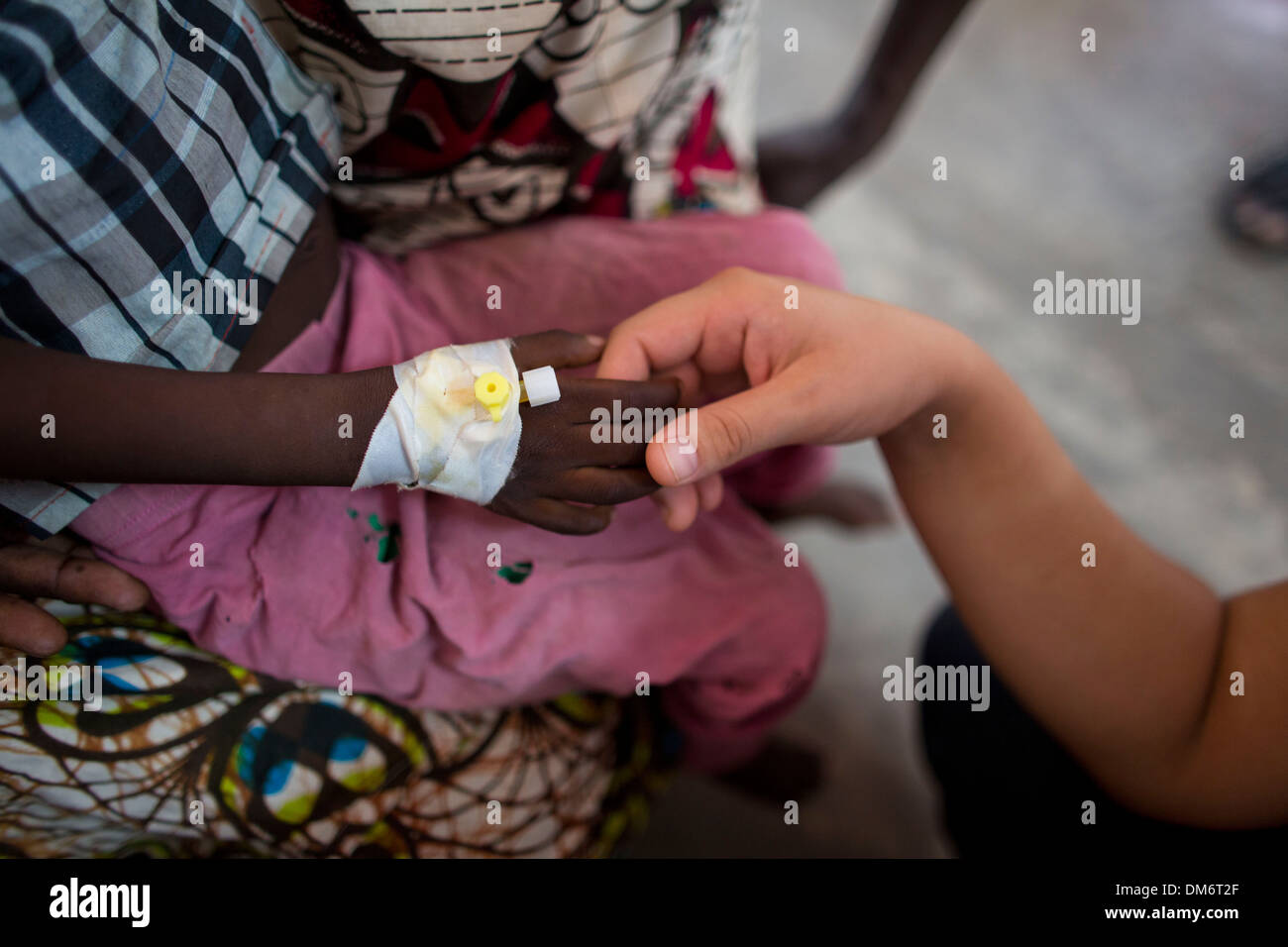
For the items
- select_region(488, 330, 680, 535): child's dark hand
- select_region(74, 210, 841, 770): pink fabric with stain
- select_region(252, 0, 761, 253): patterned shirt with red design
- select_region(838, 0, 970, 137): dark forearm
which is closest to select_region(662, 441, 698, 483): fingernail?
select_region(488, 330, 680, 535): child's dark hand

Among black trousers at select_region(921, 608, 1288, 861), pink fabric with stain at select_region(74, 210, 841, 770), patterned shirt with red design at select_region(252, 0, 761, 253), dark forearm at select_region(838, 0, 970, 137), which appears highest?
dark forearm at select_region(838, 0, 970, 137)

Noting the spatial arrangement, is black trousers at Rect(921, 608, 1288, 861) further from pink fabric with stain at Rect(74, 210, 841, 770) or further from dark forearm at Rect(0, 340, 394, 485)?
dark forearm at Rect(0, 340, 394, 485)

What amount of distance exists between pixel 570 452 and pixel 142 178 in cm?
37

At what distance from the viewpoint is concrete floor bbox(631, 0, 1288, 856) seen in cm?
125

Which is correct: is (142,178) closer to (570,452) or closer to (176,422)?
(176,422)

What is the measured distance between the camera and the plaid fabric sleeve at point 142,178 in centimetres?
50

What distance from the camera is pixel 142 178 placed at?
0.55 m

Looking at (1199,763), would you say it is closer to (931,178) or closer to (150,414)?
(150,414)

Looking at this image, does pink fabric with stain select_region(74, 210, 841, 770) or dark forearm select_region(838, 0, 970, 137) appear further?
dark forearm select_region(838, 0, 970, 137)

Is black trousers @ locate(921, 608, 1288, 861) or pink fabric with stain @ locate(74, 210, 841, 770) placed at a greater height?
pink fabric with stain @ locate(74, 210, 841, 770)

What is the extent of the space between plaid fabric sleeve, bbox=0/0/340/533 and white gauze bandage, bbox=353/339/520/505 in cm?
19

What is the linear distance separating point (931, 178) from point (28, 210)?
1.61 meters

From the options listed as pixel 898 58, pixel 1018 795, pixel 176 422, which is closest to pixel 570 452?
pixel 176 422

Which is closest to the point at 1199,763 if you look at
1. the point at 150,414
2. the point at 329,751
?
the point at 329,751
